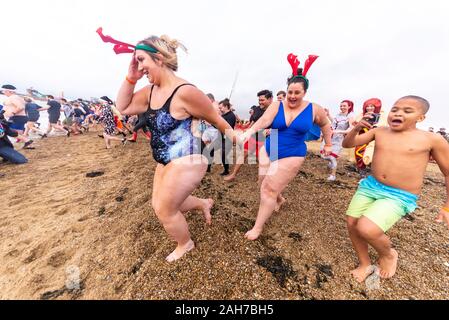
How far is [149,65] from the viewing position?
172 centimetres

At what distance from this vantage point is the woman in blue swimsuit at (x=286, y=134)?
2357 millimetres

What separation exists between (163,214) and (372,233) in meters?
1.81

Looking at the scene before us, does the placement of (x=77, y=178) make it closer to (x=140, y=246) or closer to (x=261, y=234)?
(x=140, y=246)

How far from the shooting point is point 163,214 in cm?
188

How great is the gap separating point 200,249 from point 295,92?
2.06 meters

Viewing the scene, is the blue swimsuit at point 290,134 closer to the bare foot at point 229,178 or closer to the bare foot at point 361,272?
the bare foot at point 361,272

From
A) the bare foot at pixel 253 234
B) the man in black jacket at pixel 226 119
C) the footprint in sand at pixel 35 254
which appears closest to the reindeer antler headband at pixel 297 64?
A: the bare foot at pixel 253 234

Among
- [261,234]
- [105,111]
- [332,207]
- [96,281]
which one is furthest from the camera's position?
[105,111]

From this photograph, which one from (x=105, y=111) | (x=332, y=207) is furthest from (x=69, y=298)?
(x=105, y=111)

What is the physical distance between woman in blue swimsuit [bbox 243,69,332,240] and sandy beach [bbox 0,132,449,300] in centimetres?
50

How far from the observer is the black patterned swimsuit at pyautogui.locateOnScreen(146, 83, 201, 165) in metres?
1.77

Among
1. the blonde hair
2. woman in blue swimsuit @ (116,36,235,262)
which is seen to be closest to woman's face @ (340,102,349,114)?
woman in blue swimsuit @ (116,36,235,262)

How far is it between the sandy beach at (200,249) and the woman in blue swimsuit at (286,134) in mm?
502

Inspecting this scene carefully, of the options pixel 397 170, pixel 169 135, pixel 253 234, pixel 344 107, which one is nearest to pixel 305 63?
pixel 397 170
